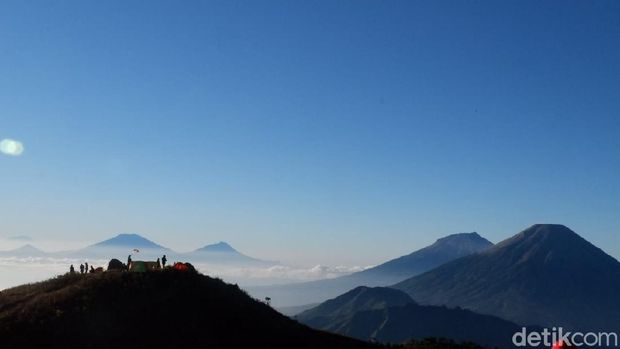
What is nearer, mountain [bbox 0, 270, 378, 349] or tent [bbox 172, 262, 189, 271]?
mountain [bbox 0, 270, 378, 349]

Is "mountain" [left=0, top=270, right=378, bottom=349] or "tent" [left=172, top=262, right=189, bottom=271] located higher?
"tent" [left=172, top=262, right=189, bottom=271]

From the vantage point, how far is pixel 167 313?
4712cm

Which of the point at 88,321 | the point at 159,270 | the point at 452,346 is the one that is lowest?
the point at 452,346

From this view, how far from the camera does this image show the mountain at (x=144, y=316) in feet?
140

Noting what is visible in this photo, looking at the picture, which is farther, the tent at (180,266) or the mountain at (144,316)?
the tent at (180,266)

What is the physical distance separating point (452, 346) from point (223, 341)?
16.8m

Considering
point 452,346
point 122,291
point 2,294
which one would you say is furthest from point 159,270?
point 452,346

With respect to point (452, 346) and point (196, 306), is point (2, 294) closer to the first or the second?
point (196, 306)

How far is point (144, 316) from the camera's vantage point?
151ft

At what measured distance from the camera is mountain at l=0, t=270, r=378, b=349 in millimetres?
42594

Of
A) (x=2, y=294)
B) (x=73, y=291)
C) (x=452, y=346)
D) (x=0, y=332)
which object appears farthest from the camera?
(x=2, y=294)

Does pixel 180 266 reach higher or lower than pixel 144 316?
higher

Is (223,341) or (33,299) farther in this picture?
(33,299)

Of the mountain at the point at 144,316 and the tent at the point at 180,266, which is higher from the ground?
the tent at the point at 180,266
